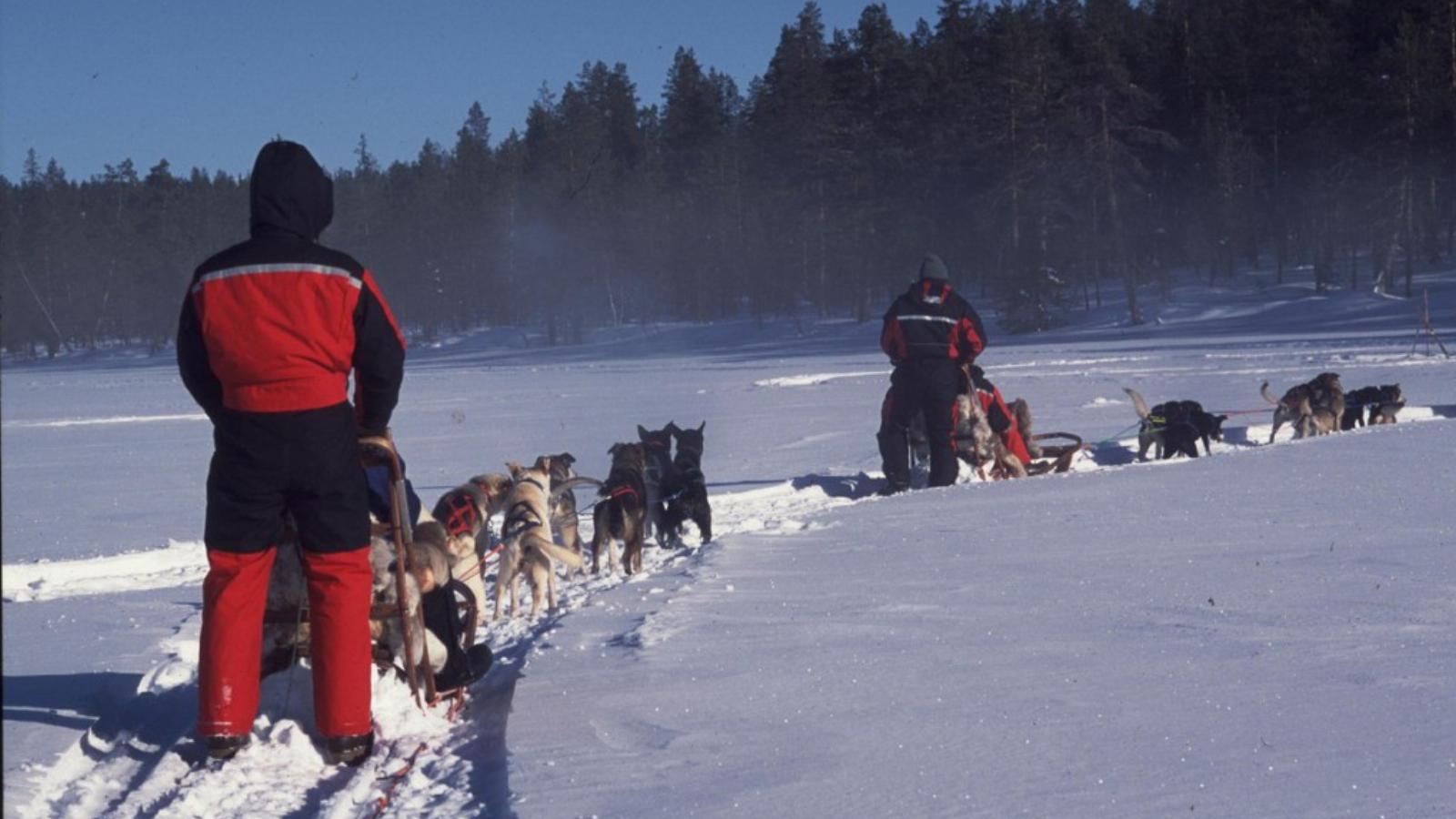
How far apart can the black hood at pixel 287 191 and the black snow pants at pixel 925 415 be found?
5.97 metres

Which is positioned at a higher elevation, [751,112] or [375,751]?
[751,112]

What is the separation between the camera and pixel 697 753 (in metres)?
2.83

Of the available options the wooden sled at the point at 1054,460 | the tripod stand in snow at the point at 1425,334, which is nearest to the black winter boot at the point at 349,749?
the wooden sled at the point at 1054,460

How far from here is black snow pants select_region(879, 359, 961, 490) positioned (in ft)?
29.0

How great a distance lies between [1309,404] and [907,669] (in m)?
8.93

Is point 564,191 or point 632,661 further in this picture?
point 564,191

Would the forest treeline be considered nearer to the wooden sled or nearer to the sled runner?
the wooden sled

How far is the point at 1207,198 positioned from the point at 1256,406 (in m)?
32.7

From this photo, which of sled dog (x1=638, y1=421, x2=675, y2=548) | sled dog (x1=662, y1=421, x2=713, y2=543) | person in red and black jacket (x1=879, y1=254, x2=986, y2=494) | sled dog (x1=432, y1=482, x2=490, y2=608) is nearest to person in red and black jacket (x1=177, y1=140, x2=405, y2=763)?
sled dog (x1=432, y1=482, x2=490, y2=608)

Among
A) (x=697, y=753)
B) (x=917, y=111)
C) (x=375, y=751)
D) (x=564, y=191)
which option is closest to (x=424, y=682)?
(x=375, y=751)

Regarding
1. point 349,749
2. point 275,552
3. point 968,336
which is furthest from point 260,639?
point 968,336

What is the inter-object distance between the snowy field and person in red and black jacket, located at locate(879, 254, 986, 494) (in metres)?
0.82

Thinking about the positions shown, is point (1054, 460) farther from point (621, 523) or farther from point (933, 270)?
point (621, 523)

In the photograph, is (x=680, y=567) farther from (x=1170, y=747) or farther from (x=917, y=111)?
(x=917, y=111)
